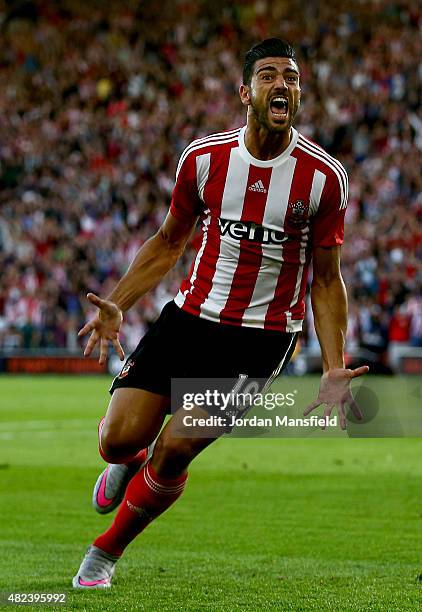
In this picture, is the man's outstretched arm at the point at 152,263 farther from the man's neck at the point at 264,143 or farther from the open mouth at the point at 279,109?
the open mouth at the point at 279,109

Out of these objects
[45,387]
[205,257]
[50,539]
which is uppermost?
[205,257]

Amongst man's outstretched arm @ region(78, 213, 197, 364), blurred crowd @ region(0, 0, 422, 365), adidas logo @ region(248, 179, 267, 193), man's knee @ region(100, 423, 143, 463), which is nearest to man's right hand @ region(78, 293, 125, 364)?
man's outstretched arm @ region(78, 213, 197, 364)

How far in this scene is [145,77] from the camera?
1169 inches

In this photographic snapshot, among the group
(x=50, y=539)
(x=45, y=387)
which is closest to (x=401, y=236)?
(x=45, y=387)

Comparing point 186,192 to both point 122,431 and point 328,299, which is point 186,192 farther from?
point 122,431

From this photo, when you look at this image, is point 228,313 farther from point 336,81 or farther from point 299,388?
point 336,81

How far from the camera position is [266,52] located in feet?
18.9

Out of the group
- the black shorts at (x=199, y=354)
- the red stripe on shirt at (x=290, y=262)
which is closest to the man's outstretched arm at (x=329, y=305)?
the red stripe on shirt at (x=290, y=262)

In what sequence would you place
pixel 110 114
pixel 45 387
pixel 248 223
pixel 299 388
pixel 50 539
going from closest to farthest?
→ pixel 248 223, pixel 50 539, pixel 299 388, pixel 45 387, pixel 110 114

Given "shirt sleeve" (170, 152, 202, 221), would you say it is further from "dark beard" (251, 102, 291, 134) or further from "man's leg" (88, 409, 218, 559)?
"man's leg" (88, 409, 218, 559)

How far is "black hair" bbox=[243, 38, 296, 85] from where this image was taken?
5.74 metres

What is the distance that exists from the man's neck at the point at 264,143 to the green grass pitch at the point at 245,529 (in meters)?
2.13

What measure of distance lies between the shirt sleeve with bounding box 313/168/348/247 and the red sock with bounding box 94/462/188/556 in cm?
137

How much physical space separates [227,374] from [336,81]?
2178 centimetres
